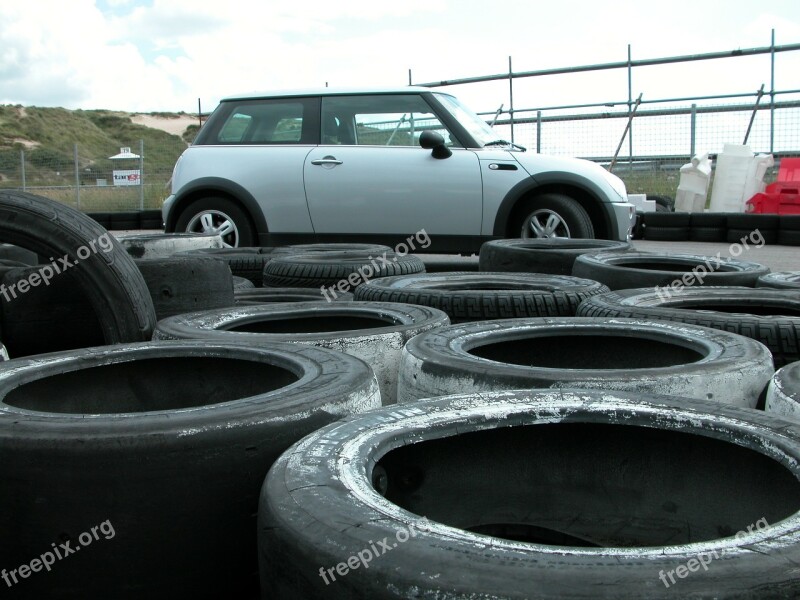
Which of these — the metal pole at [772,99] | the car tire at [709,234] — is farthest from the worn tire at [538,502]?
the metal pole at [772,99]

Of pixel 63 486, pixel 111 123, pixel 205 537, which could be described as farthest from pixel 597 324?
pixel 111 123

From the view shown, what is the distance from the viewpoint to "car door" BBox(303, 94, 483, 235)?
7.53m

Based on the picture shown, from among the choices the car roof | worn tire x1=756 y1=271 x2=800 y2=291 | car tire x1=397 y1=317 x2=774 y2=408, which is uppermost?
the car roof

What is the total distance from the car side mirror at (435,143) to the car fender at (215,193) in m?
1.63

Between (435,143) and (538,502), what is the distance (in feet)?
19.2

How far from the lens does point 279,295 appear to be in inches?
163

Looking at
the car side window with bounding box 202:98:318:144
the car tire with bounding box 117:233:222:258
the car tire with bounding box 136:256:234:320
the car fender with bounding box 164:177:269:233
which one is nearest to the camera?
the car tire with bounding box 136:256:234:320

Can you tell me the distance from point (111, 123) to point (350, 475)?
72.3 meters

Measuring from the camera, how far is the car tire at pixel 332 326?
2598 millimetres

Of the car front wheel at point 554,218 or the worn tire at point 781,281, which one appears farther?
the car front wheel at point 554,218

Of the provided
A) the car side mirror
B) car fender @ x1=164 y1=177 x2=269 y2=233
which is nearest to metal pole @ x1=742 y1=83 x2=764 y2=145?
the car side mirror

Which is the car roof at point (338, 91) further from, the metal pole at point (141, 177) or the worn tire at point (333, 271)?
the metal pole at point (141, 177)

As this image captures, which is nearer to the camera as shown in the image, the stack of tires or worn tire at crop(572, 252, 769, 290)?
the stack of tires

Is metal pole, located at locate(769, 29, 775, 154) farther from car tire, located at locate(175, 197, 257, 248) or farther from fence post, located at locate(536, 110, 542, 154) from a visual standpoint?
car tire, located at locate(175, 197, 257, 248)
